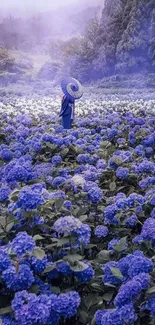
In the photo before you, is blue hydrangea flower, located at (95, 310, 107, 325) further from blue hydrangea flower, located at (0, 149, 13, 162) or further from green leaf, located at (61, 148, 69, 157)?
green leaf, located at (61, 148, 69, 157)

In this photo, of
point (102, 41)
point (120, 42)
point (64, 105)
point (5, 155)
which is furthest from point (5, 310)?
point (102, 41)

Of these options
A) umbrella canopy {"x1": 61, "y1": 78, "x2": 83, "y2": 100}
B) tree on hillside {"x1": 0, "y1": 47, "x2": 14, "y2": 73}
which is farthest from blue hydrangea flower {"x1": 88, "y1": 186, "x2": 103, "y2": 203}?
tree on hillside {"x1": 0, "y1": 47, "x2": 14, "y2": 73}

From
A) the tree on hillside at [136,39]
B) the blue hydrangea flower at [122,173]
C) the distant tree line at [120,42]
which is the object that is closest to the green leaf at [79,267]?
the blue hydrangea flower at [122,173]

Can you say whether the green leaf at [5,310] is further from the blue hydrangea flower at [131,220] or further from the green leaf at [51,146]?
the green leaf at [51,146]

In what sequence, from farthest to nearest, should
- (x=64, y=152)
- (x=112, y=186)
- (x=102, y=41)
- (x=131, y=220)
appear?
(x=102, y=41) → (x=64, y=152) → (x=112, y=186) → (x=131, y=220)

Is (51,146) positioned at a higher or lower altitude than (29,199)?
lower

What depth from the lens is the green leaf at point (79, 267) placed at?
144 centimetres

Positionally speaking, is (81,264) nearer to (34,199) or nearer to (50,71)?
(34,199)

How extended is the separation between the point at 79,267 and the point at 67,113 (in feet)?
13.4

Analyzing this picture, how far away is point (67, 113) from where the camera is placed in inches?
215

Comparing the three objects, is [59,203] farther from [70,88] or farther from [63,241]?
[70,88]

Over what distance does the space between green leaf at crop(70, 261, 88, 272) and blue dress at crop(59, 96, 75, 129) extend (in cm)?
382

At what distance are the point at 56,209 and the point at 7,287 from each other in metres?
0.54

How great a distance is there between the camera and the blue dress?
5.34 metres
